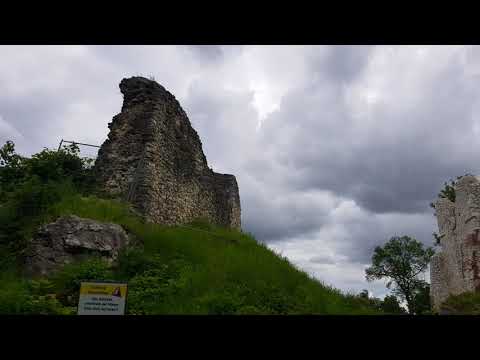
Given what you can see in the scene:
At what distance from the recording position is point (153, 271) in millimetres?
8125

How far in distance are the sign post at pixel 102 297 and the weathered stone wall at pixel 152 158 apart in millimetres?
6359

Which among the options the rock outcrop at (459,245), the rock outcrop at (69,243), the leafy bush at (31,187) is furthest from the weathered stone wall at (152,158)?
the rock outcrop at (459,245)

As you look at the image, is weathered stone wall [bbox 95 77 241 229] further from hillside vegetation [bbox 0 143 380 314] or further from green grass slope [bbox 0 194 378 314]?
green grass slope [bbox 0 194 378 314]

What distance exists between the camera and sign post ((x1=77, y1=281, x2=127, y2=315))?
4660mm

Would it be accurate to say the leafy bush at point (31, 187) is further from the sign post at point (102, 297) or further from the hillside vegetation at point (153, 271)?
the sign post at point (102, 297)

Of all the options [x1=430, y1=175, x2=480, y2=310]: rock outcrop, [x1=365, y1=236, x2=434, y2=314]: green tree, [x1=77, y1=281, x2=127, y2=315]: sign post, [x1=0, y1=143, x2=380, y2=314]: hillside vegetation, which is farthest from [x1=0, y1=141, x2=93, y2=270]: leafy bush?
[x1=365, y1=236, x2=434, y2=314]: green tree

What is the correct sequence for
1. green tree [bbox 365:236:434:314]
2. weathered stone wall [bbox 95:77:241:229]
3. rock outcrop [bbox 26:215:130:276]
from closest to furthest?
rock outcrop [bbox 26:215:130:276] < weathered stone wall [bbox 95:77:241:229] < green tree [bbox 365:236:434:314]

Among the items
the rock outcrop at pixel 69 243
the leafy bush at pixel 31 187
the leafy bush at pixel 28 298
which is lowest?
the leafy bush at pixel 28 298

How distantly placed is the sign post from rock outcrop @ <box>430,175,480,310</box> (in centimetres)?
1470

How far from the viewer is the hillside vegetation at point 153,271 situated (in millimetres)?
6820
